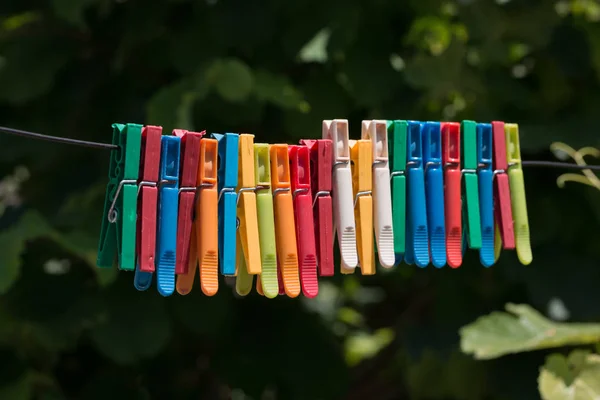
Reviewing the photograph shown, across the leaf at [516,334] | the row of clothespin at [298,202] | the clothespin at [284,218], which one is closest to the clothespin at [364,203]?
the row of clothespin at [298,202]

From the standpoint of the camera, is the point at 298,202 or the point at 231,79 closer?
the point at 298,202

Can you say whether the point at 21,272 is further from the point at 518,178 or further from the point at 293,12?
the point at 518,178

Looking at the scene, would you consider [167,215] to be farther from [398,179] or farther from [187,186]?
[398,179]

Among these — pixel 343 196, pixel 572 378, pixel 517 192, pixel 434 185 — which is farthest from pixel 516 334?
pixel 343 196

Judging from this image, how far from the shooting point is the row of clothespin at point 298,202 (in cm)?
128

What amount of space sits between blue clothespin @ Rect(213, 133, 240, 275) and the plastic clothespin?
304 mm

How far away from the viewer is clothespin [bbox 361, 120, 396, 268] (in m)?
1.40

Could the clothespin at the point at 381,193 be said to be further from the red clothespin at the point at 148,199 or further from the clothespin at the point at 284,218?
the red clothespin at the point at 148,199

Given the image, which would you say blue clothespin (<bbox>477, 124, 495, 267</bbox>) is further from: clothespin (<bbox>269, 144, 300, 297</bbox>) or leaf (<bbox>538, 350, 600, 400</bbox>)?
leaf (<bbox>538, 350, 600, 400</bbox>)

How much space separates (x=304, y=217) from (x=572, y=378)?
937 millimetres

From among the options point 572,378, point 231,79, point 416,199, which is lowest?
point 572,378

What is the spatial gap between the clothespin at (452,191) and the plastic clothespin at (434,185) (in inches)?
0.8

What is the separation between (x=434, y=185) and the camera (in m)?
1.45

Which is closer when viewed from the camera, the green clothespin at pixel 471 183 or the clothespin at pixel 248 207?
the clothespin at pixel 248 207
